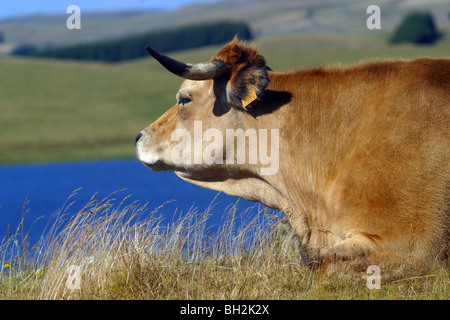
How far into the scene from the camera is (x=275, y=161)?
6.50m

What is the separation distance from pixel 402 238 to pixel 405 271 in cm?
28

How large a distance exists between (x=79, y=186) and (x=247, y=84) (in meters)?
28.8

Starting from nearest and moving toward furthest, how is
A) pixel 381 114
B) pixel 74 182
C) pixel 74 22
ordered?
pixel 381 114 < pixel 74 22 < pixel 74 182

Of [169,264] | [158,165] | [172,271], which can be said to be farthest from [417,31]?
[172,271]

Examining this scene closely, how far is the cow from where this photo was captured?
18.3 ft

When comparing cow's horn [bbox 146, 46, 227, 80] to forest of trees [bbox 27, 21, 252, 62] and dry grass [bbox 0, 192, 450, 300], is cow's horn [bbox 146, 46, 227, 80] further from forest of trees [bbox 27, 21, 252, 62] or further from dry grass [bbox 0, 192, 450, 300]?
forest of trees [bbox 27, 21, 252, 62]

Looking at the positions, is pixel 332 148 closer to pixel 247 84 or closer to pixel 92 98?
pixel 247 84

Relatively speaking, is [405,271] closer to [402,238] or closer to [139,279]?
[402,238]

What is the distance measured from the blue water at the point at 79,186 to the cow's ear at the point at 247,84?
36.4ft

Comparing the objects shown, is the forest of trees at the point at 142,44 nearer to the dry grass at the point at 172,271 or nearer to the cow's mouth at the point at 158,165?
the cow's mouth at the point at 158,165

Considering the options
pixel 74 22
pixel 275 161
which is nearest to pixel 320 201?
pixel 275 161

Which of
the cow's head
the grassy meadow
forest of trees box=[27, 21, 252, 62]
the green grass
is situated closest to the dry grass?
the grassy meadow

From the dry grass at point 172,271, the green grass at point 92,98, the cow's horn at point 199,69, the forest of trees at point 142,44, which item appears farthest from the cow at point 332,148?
the forest of trees at point 142,44
